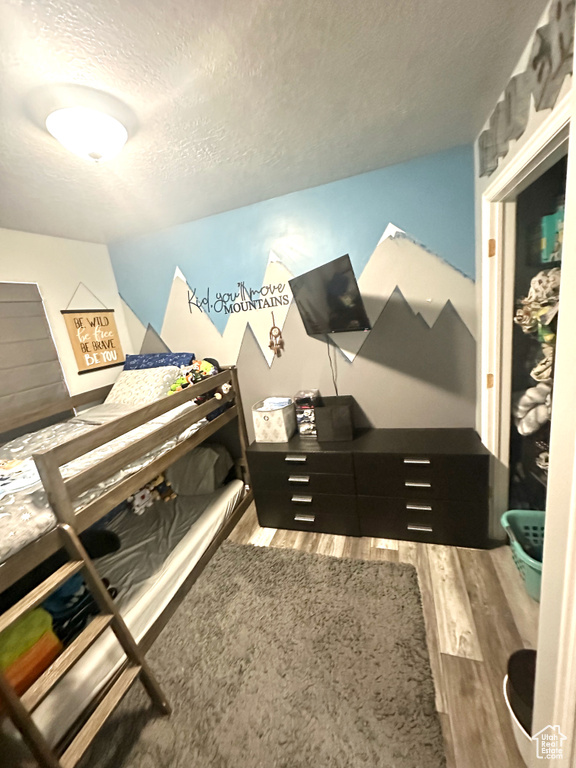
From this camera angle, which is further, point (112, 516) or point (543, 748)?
point (112, 516)

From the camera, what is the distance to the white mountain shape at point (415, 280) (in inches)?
74.9

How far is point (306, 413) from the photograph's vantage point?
2197 mm

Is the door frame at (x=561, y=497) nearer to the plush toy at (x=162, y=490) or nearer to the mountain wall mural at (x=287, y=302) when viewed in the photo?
the mountain wall mural at (x=287, y=302)

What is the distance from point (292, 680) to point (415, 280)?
2.20 meters

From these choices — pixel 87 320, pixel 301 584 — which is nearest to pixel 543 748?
pixel 301 584

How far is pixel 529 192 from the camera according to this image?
59.2 inches

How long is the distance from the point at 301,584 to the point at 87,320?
2526 mm

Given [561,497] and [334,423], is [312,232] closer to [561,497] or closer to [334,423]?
[334,423]

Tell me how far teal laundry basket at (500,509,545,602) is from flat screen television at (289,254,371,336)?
4.31 ft

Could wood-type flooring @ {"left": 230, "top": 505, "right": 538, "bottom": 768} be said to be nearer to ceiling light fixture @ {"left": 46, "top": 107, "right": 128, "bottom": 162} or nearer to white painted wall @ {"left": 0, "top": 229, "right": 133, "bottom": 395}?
white painted wall @ {"left": 0, "top": 229, "right": 133, "bottom": 395}

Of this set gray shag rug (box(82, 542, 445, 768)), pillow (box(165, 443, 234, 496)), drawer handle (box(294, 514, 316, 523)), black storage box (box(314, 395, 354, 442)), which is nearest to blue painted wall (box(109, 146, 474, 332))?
black storage box (box(314, 395, 354, 442))

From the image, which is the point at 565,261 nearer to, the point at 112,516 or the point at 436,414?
the point at 436,414

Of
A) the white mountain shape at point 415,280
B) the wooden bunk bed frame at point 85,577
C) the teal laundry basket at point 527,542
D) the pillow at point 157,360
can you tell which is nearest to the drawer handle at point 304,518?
the wooden bunk bed frame at point 85,577

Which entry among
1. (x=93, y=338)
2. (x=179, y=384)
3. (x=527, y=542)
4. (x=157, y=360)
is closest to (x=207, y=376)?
(x=179, y=384)
